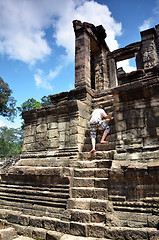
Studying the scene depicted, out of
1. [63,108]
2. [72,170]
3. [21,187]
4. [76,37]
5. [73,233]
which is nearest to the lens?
[73,233]

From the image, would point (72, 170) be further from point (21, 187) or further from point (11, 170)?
point (11, 170)

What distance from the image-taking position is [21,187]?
173 inches

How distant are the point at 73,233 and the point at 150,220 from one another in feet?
4.34

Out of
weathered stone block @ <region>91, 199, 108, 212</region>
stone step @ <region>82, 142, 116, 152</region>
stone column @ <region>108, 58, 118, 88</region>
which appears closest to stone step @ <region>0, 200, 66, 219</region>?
weathered stone block @ <region>91, 199, 108, 212</region>

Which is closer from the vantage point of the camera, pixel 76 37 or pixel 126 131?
pixel 126 131

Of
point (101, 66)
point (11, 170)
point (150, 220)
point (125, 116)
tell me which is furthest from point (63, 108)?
point (101, 66)

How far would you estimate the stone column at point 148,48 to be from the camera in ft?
34.3

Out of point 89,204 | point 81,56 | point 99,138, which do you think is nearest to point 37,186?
point 89,204

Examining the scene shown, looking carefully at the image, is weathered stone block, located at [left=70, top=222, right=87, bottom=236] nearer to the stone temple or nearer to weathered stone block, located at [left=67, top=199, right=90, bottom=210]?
the stone temple

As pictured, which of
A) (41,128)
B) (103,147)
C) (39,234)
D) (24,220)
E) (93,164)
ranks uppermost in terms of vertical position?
(41,128)

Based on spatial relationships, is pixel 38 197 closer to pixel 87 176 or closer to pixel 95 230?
pixel 87 176

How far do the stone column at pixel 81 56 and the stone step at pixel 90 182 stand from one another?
4255 mm

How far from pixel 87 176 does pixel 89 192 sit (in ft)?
1.22

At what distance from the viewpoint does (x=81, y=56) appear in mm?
7816
